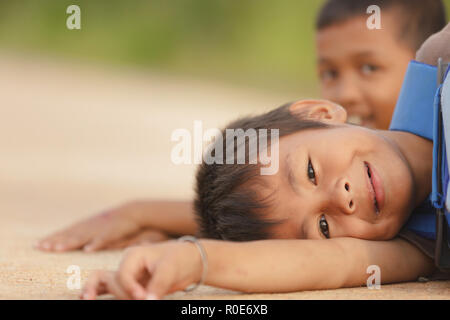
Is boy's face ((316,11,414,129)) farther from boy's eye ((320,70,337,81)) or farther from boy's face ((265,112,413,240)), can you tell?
boy's face ((265,112,413,240))

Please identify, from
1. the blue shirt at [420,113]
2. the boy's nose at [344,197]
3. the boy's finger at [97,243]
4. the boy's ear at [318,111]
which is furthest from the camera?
the boy's finger at [97,243]

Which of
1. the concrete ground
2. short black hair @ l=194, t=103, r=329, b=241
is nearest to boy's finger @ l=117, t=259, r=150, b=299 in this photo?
the concrete ground

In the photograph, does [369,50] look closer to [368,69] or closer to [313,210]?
[368,69]

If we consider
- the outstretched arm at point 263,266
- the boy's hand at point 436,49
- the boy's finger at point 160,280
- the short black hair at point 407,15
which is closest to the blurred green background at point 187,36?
the short black hair at point 407,15

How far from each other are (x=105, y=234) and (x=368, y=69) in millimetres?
1570

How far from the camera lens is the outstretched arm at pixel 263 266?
1416mm

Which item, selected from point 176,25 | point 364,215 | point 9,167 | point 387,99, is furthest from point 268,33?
point 364,215

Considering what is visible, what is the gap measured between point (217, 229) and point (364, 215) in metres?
0.42

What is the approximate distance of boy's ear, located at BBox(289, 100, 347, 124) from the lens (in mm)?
2207

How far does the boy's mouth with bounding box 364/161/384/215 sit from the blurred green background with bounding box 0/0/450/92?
8538 mm

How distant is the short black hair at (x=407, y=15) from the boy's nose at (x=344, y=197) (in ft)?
6.16

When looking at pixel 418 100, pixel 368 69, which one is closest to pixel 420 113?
pixel 418 100

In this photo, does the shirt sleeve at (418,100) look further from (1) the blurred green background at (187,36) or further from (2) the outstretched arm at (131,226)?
(1) the blurred green background at (187,36)

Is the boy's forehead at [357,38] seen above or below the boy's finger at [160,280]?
above
